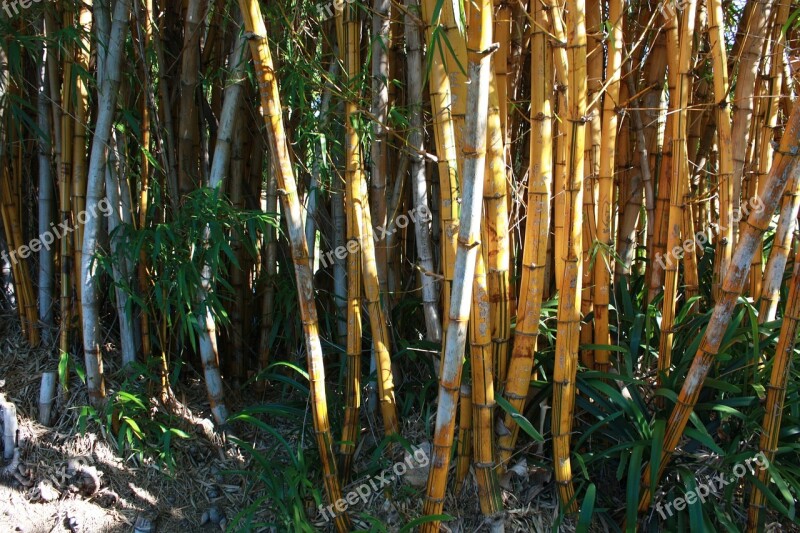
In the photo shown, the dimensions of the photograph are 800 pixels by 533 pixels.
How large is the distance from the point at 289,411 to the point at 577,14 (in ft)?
4.95

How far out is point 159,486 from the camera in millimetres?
2221

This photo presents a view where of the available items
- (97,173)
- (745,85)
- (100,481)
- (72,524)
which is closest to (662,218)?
(745,85)

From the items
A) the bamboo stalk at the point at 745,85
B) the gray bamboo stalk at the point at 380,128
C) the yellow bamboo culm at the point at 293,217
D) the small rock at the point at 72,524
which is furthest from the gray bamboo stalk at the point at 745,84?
the small rock at the point at 72,524

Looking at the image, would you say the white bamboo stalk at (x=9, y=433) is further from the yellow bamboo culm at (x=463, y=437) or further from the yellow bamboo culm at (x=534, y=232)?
the yellow bamboo culm at (x=534, y=232)

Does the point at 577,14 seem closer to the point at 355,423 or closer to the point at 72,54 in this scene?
the point at 355,423

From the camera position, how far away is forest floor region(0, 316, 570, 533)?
2.02 metres

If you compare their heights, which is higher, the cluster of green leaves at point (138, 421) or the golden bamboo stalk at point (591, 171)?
the golden bamboo stalk at point (591, 171)

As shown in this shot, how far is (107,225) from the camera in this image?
7.98 ft

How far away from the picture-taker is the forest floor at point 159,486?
2.02 m

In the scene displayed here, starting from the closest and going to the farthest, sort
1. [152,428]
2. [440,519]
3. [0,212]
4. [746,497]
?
[440,519] < [746,497] < [152,428] < [0,212]

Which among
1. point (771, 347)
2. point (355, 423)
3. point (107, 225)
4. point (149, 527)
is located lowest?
point (149, 527)

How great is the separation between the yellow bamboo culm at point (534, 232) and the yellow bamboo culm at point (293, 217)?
510 mm

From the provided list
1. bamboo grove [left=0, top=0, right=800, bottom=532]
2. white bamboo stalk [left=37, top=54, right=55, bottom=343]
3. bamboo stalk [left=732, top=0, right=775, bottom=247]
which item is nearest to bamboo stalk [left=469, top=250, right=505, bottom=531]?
bamboo grove [left=0, top=0, right=800, bottom=532]

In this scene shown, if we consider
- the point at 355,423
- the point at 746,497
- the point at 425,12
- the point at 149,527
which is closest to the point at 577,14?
the point at 425,12
